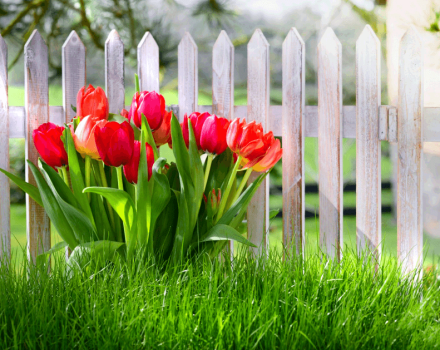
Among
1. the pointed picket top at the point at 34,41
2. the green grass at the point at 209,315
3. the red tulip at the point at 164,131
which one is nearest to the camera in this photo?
the green grass at the point at 209,315

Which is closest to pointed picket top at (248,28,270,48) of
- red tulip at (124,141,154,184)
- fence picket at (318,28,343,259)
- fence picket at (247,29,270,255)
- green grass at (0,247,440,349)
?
fence picket at (247,29,270,255)

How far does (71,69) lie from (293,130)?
35.5 inches

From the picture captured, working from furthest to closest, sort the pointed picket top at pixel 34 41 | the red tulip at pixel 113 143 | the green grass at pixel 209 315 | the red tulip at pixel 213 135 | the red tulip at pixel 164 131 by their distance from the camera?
the pointed picket top at pixel 34 41
the red tulip at pixel 164 131
the red tulip at pixel 213 135
the red tulip at pixel 113 143
the green grass at pixel 209 315

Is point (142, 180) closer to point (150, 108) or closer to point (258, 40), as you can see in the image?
point (150, 108)

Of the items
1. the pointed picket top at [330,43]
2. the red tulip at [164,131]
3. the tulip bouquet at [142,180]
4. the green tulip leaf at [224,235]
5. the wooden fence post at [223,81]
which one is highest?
the pointed picket top at [330,43]

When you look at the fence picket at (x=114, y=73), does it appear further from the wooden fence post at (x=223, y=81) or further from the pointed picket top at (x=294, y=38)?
the pointed picket top at (x=294, y=38)

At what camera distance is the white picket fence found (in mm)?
1684

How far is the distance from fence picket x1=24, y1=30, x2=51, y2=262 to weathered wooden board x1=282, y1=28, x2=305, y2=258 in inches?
37.0

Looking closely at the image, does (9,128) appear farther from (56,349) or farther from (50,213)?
(56,349)

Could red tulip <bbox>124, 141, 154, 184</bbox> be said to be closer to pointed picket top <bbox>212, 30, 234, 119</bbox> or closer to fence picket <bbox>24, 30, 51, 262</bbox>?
pointed picket top <bbox>212, 30, 234, 119</bbox>

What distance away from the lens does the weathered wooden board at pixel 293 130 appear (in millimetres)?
1692

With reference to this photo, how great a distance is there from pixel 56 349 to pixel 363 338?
641 millimetres

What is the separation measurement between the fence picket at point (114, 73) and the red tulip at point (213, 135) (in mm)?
622

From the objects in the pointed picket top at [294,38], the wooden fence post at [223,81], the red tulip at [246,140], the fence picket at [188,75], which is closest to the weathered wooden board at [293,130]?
the pointed picket top at [294,38]
